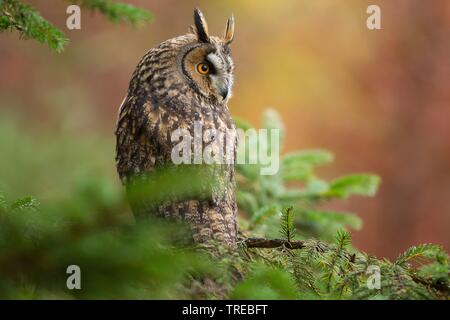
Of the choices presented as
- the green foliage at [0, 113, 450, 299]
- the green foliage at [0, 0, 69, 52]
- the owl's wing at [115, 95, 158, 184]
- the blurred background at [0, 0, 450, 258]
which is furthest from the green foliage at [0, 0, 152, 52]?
the blurred background at [0, 0, 450, 258]

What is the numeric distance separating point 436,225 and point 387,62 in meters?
3.18

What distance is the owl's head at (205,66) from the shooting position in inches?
117

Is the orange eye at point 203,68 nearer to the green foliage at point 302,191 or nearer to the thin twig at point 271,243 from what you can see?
the green foliage at point 302,191

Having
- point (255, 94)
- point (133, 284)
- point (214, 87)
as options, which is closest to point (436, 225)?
point (255, 94)

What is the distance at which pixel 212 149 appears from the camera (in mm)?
2699

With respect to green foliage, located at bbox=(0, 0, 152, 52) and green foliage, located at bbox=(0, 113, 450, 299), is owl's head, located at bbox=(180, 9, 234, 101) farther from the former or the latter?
green foliage, located at bbox=(0, 0, 152, 52)

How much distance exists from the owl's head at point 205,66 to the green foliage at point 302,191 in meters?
0.72

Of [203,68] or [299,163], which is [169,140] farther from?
[299,163]

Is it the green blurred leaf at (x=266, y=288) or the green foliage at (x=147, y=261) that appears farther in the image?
the green blurred leaf at (x=266, y=288)

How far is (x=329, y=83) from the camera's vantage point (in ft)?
34.1

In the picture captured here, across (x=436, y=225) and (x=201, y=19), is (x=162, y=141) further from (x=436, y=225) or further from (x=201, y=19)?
(x=436, y=225)

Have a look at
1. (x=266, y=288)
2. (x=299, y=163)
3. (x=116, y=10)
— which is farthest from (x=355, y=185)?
(x=266, y=288)

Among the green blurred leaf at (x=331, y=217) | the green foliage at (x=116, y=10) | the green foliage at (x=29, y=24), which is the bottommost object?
the green blurred leaf at (x=331, y=217)

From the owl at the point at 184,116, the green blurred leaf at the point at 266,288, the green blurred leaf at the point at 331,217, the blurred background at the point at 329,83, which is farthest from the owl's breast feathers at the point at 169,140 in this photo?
the blurred background at the point at 329,83
